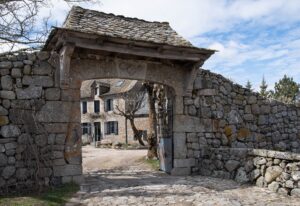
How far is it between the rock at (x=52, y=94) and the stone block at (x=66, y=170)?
58.0 inches

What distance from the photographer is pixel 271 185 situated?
6.78 metres

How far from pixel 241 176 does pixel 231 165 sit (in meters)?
0.41

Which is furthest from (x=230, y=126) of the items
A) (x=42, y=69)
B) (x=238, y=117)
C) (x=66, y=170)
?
(x=42, y=69)

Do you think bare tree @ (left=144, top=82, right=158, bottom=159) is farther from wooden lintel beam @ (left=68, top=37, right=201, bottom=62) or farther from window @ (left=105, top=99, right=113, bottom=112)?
window @ (left=105, top=99, right=113, bottom=112)

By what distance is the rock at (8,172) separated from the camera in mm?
6761

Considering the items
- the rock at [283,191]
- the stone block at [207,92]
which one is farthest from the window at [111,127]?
the rock at [283,191]

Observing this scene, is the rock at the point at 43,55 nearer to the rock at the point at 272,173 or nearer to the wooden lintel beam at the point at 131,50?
the wooden lintel beam at the point at 131,50

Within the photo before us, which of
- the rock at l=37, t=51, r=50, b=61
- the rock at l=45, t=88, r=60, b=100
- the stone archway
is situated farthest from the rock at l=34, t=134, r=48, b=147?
the rock at l=37, t=51, r=50, b=61

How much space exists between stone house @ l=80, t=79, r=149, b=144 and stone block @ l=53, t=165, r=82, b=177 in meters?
19.5

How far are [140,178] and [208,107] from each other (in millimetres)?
2589

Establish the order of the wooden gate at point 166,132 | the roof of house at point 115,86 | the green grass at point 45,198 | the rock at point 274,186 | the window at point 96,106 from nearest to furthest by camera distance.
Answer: the green grass at point 45,198 → the rock at point 274,186 → the wooden gate at point 166,132 → the roof of house at point 115,86 → the window at point 96,106

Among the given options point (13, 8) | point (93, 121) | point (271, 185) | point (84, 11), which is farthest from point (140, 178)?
point (93, 121)

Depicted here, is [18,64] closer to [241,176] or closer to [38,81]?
[38,81]

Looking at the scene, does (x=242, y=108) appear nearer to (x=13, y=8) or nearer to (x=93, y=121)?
(x=13, y=8)
